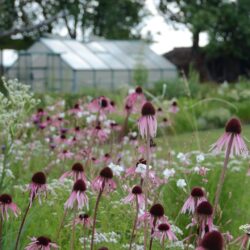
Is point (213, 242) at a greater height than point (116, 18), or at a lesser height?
lesser

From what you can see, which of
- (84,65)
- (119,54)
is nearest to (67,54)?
(84,65)

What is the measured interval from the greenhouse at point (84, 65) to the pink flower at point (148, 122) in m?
19.1

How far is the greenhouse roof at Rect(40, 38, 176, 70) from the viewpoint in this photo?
22.7 m

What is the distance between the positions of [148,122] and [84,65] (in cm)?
2016

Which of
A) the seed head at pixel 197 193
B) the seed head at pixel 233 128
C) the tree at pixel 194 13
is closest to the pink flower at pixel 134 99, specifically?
the seed head at pixel 197 193

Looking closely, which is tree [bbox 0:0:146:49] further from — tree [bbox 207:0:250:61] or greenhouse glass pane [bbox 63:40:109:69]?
greenhouse glass pane [bbox 63:40:109:69]

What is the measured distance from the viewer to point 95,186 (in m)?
2.50

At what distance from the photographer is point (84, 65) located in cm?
2223

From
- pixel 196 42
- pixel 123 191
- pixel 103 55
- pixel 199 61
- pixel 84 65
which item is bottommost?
pixel 199 61

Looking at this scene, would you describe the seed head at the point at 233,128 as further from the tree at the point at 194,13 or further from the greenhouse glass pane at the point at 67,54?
the tree at the point at 194,13

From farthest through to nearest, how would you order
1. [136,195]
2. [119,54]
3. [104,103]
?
[119,54]
[104,103]
[136,195]

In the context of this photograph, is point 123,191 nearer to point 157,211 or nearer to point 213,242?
point 157,211

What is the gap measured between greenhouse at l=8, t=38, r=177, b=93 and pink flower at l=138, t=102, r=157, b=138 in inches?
751

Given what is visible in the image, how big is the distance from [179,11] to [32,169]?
30.8 meters
